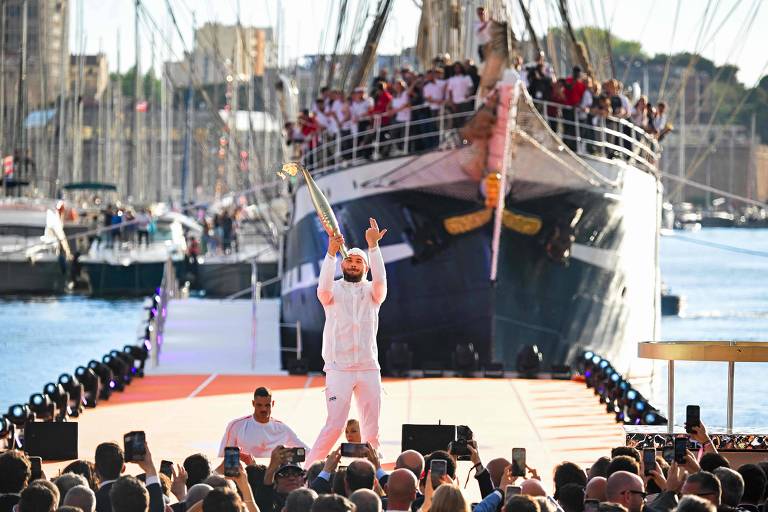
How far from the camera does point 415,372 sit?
947 inches

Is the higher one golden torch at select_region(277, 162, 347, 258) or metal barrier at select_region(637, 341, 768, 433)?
golden torch at select_region(277, 162, 347, 258)

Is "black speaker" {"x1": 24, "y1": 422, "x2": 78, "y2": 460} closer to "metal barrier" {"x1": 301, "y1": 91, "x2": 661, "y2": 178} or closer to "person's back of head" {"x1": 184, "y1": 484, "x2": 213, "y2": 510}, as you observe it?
"person's back of head" {"x1": 184, "y1": 484, "x2": 213, "y2": 510}

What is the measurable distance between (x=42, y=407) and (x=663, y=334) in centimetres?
2887

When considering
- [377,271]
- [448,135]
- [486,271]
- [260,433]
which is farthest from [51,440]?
[448,135]

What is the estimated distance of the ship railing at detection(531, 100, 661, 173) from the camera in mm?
25673

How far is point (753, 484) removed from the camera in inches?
367

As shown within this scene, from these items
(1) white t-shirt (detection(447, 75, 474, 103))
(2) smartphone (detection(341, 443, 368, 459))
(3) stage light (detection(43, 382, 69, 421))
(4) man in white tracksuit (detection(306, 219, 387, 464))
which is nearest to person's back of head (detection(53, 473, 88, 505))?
(2) smartphone (detection(341, 443, 368, 459))

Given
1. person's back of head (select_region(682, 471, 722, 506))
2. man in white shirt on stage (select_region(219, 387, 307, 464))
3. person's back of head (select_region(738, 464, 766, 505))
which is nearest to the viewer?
person's back of head (select_region(682, 471, 722, 506))

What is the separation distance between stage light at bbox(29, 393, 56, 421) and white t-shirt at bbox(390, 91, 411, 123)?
9.07m

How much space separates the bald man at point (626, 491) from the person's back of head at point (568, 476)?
2.50 ft

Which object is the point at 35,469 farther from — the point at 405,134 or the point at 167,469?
the point at 405,134

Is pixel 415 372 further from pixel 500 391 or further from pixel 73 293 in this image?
pixel 73 293

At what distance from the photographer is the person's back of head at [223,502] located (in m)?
7.70

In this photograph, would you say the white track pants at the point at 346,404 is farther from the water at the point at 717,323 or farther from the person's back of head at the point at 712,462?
the water at the point at 717,323
